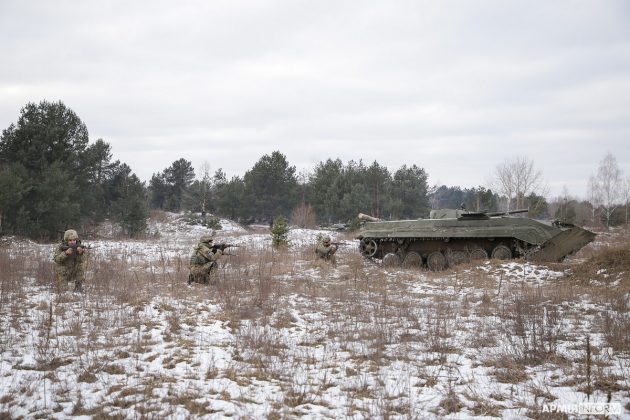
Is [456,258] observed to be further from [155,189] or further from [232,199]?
[155,189]

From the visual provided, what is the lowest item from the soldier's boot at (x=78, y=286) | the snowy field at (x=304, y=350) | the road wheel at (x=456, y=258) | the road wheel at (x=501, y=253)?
the snowy field at (x=304, y=350)

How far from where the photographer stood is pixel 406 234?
1545cm

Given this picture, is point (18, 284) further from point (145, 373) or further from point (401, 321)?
point (401, 321)

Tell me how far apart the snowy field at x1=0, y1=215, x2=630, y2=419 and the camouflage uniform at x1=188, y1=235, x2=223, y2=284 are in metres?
0.31

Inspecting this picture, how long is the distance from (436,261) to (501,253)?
1.98 metres

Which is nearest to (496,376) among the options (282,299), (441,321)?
(441,321)

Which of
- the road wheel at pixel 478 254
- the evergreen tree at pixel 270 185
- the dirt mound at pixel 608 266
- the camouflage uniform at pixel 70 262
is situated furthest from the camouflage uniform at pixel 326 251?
the evergreen tree at pixel 270 185

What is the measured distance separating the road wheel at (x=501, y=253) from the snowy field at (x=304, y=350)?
3542 millimetres

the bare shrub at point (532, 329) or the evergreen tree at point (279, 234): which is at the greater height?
the evergreen tree at point (279, 234)

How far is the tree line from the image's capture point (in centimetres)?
2241

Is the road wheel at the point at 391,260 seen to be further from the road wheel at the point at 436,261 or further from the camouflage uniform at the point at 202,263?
the camouflage uniform at the point at 202,263

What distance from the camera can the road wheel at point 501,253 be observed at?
13977 millimetres

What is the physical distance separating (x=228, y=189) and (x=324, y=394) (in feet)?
129

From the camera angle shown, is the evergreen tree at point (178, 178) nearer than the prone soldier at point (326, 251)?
No
